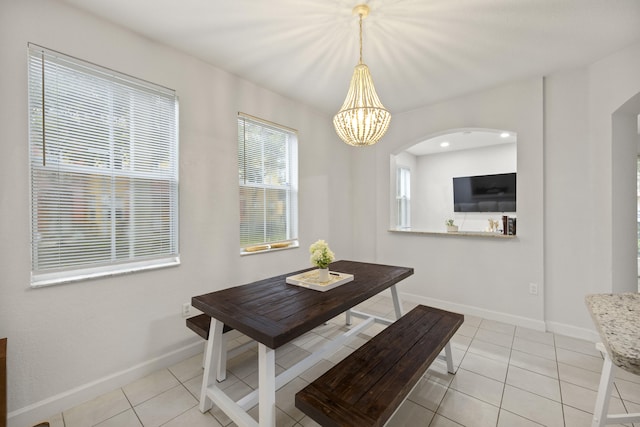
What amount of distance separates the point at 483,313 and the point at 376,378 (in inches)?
99.9

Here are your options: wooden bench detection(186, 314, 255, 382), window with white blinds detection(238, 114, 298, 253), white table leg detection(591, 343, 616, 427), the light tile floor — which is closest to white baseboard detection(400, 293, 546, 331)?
the light tile floor

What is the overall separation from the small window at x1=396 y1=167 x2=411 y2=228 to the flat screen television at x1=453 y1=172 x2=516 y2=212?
96cm

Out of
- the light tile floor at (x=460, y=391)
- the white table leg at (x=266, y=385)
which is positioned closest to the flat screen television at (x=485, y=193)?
the light tile floor at (x=460, y=391)

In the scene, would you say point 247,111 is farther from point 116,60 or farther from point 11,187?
Answer: point 11,187

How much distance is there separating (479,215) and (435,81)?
3.50m

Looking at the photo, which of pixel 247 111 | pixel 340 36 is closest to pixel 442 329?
pixel 340 36

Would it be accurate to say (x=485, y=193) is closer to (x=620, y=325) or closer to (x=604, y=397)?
(x=604, y=397)

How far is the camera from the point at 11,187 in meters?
1.60

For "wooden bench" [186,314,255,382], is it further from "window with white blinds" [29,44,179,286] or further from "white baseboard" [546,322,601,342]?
"white baseboard" [546,322,601,342]

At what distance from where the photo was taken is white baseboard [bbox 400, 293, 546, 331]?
9.52 feet

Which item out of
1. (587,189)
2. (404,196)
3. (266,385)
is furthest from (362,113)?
(404,196)

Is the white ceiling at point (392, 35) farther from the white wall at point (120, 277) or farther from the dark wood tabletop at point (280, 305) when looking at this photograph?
the dark wood tabletop at point (280, 305)

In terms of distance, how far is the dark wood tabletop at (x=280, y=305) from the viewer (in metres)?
1.33

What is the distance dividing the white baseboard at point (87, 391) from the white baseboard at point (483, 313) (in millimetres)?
2918
